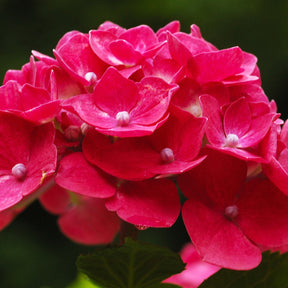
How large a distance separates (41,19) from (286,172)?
155 centimetres

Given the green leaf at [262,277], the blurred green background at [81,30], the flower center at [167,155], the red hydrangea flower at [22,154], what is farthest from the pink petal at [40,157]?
the blurred green background at [81,30]

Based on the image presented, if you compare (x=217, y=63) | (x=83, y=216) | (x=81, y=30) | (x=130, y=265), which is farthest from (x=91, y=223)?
(x=81, y=30)

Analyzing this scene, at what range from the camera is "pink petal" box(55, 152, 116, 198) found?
0.48 metres

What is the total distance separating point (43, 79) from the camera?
22.5 inches

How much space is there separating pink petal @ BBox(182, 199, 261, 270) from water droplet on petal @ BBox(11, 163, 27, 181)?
0.51ft

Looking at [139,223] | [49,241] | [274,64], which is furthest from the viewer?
[274,64]

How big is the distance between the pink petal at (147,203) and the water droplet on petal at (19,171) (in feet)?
0.28

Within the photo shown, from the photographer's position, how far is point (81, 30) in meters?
1.87

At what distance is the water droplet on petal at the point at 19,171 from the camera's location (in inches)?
20.3

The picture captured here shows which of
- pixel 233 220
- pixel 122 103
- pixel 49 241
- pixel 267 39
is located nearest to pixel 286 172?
pixel 233 220

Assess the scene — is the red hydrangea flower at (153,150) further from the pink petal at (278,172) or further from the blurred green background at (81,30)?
the blurred green background at (81,30)

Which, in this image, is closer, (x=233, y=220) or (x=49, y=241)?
(x=233, y=220)

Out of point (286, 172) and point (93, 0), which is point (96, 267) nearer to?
point (286, 172)

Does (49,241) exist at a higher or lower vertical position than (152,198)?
lower
